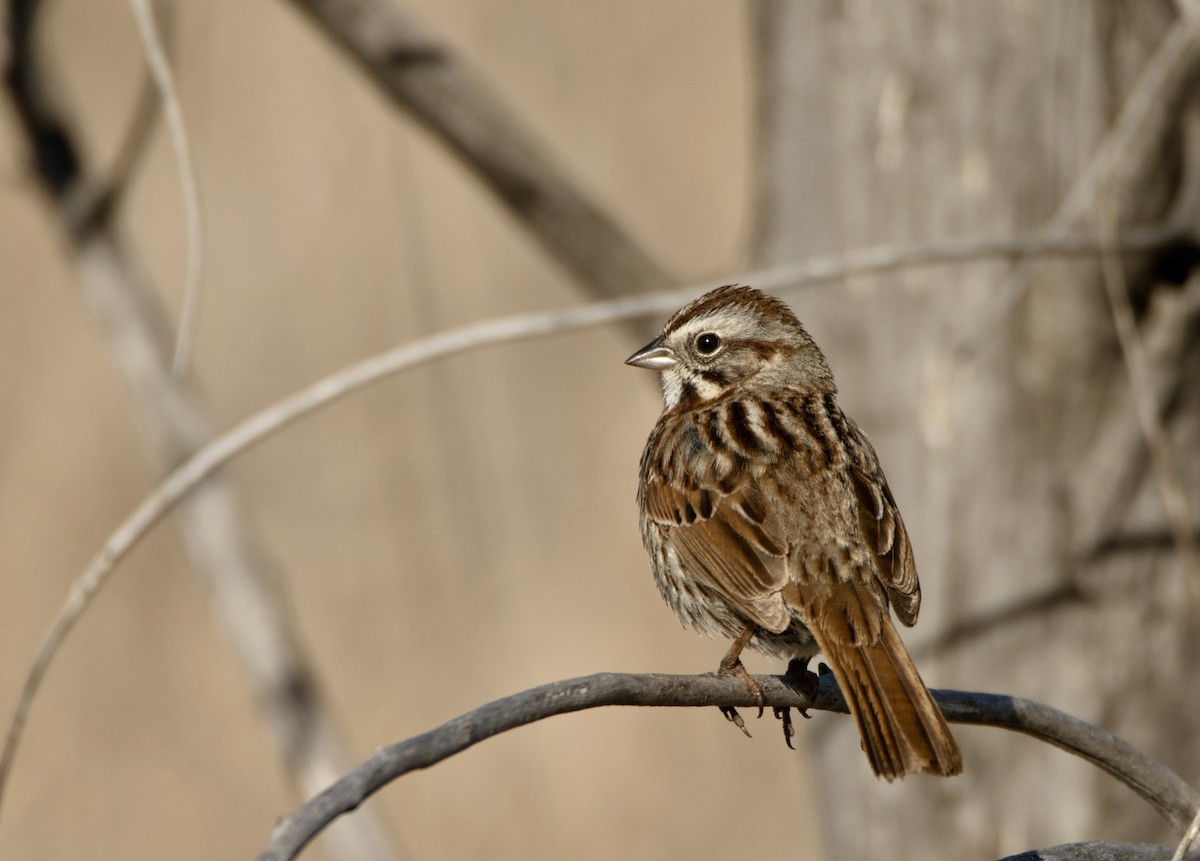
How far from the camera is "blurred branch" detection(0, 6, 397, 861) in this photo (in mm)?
3514

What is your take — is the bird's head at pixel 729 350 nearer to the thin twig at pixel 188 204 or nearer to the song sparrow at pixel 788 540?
the song sparrow at pixel 788 540

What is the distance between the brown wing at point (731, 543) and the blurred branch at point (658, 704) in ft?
0.46

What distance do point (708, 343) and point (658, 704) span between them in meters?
1.54

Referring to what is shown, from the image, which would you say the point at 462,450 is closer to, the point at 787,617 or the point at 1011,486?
the point at 1011,486

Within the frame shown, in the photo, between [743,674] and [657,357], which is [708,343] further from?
[743,674]

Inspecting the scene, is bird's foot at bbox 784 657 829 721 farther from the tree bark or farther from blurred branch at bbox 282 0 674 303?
blurred branch at bbox 282 0 674 303

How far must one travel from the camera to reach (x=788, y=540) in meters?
2.50

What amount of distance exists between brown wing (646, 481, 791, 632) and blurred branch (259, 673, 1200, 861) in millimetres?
140

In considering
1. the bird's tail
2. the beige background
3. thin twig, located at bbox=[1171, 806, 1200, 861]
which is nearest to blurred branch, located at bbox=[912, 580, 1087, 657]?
the bird's tail

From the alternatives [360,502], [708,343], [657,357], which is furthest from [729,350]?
[360,502]

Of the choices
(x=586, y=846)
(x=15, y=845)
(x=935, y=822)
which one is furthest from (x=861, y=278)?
(x=15, y=845)

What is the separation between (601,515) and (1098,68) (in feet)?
12.7

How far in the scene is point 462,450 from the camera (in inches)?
196

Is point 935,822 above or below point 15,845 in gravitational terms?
below
